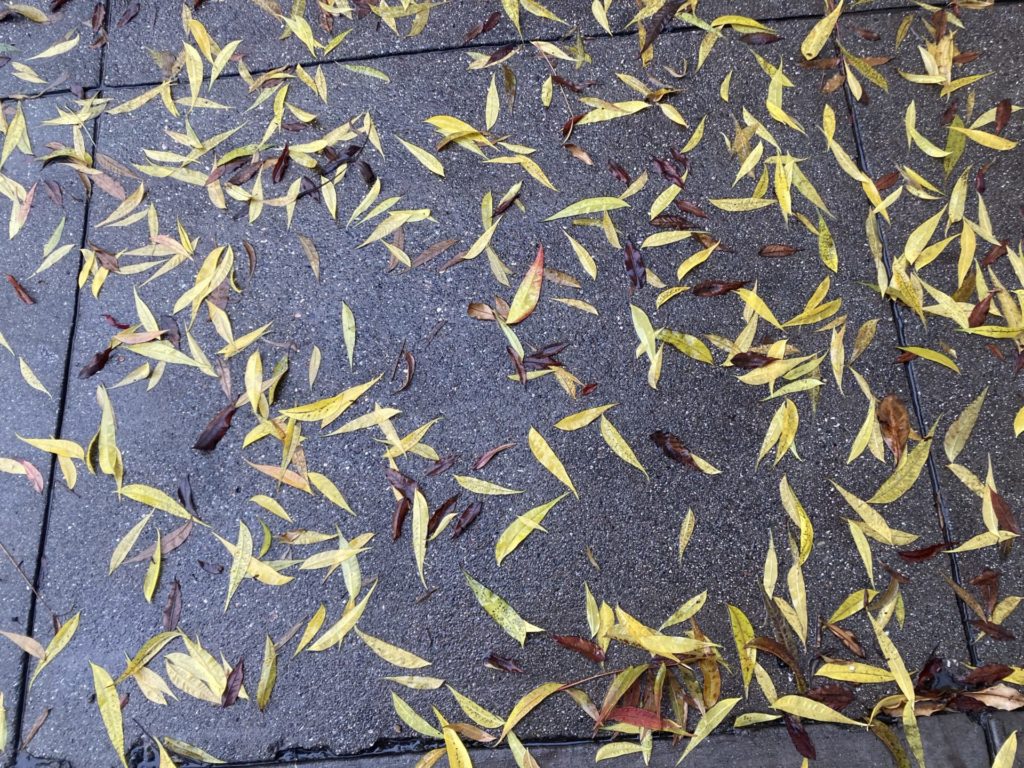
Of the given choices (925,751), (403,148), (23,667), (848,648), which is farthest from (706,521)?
(23,667)

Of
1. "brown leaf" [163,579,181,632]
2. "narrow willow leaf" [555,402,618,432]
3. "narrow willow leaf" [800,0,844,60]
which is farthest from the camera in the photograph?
"narrow willow leaf" [800,0,844,60]

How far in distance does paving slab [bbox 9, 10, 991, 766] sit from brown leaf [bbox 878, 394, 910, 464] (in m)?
0.04

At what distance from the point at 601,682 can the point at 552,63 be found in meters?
1.60

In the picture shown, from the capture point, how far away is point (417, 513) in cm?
177

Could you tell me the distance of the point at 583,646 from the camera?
1674 millimetres

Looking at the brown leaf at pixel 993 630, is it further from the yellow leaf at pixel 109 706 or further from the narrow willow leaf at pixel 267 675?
the yellow leaf at pixel 109 706

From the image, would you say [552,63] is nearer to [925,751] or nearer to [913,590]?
[913,590]

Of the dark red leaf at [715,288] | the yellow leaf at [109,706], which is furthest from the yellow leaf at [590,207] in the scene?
the yellow leaf at [109,706]

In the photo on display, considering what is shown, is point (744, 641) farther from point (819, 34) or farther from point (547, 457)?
point (819, 34)

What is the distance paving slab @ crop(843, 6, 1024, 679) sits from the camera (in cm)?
174

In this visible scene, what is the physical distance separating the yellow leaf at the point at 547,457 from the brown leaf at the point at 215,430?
714 mm

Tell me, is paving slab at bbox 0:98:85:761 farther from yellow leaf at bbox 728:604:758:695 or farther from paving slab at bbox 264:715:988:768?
yellow leaf at bbox 728:604:758:695

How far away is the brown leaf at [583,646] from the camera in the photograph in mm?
1669

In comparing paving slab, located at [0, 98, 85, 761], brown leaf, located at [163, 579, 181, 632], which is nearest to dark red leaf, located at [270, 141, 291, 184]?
paving slab, located at [0, 98, 85, 761]
